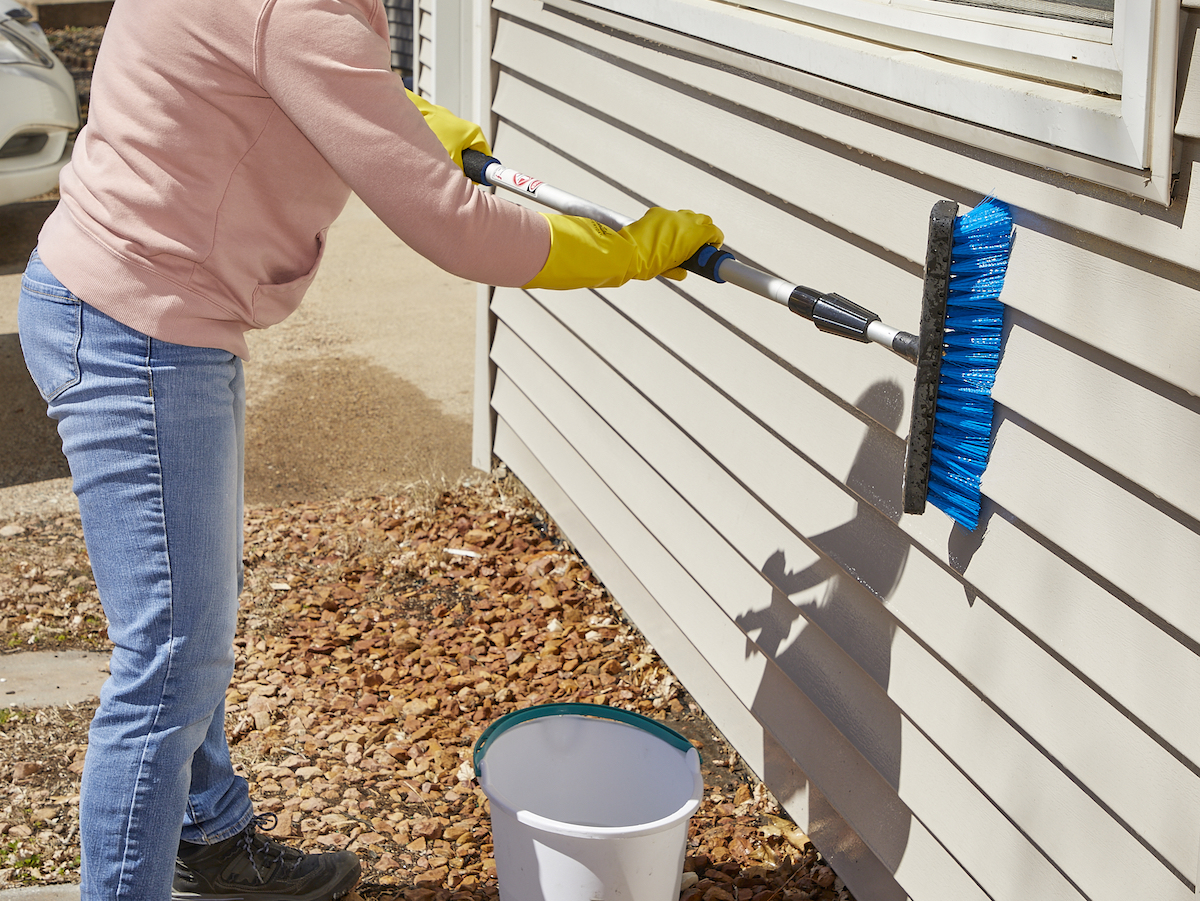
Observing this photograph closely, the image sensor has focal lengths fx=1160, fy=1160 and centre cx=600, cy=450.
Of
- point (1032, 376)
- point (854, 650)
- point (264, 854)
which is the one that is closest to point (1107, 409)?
point (1032, 376)

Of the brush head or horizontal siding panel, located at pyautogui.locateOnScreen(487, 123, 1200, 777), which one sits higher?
the brush head

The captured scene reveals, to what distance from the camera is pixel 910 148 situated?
216 centimetres

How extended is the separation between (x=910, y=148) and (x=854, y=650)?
1.07 meters

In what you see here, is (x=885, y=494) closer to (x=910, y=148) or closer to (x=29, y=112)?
(x=910, y=148)

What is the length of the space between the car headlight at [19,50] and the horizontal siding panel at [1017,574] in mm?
5478

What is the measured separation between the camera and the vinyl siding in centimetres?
172

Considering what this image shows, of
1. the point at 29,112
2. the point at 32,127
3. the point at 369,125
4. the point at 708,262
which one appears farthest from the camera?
the point at 32,127

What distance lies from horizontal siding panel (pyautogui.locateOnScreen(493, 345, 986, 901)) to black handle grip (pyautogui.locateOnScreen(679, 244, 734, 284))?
108 cm

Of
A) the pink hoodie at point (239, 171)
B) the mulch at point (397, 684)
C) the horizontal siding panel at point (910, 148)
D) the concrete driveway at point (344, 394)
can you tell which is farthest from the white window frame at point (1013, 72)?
the concrete driveway at point (344, 394)

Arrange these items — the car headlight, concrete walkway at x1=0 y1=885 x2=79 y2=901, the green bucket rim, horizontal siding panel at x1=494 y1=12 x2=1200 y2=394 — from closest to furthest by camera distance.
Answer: horizontal siding panel at x1=494 y1=12 x2=1200 y2=394
the green bucket rim
concrete walkway at x1=0 y1=885 x2=79 y2=901
the car headlight

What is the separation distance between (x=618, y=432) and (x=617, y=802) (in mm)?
1396

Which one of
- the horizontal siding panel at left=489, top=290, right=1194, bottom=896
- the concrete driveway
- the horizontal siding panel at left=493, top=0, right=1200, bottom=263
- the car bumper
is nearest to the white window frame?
the horizontal siding panel at left=493, top=0, right=1200, bottom=263

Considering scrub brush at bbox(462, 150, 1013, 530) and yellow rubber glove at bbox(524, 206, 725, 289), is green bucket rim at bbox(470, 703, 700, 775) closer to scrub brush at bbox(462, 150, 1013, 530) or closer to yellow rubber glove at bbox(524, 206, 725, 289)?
scrub brush at bbox(462, 150, 1013, 530)


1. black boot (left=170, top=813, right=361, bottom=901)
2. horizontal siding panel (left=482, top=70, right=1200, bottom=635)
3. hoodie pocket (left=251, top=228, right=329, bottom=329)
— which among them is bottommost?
black boot (left=170, top=813, right=361, bottom=901)
